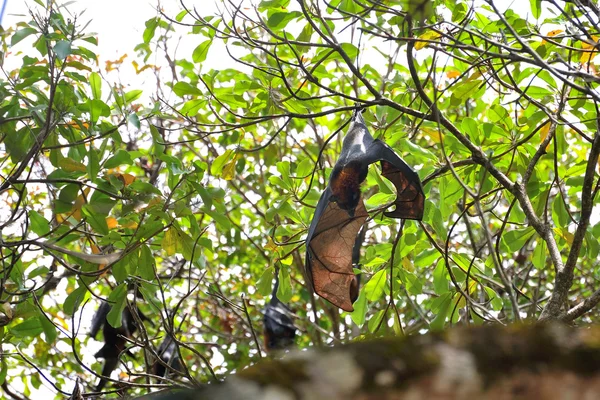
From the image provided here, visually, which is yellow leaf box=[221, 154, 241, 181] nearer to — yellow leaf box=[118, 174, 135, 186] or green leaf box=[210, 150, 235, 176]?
green leaf box=[210, 150, 235, 176]

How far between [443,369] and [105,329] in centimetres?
326

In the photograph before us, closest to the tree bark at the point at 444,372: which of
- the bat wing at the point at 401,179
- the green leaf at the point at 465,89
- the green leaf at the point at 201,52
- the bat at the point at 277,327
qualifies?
the bat wing at the point at 401,179

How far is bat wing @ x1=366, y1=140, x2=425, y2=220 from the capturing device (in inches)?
83.1

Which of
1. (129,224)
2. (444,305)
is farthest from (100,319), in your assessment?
(444,305)

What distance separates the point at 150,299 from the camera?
110 inches

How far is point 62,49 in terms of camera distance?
228cm

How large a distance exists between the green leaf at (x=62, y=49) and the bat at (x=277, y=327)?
1963mm

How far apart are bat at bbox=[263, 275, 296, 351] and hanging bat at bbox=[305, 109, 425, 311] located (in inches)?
57.4

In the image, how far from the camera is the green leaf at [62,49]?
2.25 meters

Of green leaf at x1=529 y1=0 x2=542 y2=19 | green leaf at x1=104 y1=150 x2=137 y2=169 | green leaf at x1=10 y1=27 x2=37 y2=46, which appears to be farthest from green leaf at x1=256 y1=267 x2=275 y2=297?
green leaf at x1=529 y1=0 x2=542 y2=19

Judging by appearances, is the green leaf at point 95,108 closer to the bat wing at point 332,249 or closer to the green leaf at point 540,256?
the bat wing at point 332,249

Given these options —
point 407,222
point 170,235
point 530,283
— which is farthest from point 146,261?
point 530,283

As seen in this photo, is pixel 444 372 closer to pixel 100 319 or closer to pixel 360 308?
pixel 360 308

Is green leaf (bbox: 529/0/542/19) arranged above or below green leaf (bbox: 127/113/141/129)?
above
